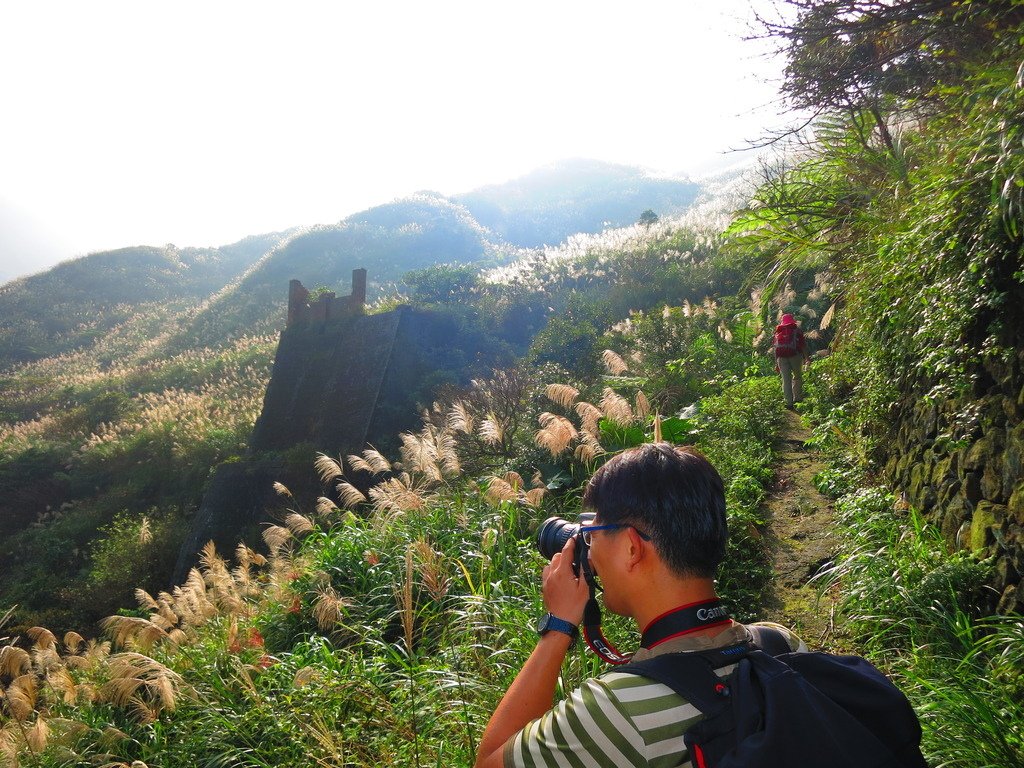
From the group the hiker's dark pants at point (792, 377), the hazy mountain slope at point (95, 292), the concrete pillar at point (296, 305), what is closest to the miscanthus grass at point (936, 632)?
the hiker's dark pants at point (792, 377)

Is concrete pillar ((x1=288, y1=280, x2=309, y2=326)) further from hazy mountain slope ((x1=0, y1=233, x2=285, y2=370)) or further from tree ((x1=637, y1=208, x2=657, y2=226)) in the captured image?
hazy mountain slope ((x1=0, y1=233, x2=285, y2=370))

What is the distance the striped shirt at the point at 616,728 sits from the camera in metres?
1.21

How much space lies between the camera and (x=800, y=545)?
417 centimetres

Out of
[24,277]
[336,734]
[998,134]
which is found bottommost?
[336,734]

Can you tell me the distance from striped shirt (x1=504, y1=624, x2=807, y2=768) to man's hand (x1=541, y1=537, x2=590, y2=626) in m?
0.22

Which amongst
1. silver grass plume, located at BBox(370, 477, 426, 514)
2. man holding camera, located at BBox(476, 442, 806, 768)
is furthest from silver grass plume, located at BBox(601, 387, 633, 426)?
man holding camera, located at BBox(476, 442, 806, 768)

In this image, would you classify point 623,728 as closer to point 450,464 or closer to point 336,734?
point 336,734

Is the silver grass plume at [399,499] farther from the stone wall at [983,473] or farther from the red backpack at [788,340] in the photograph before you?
the red backpack at [788,340]

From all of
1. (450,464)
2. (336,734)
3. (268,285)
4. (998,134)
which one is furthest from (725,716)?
(268,285)

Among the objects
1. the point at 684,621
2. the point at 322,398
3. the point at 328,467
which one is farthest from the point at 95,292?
the point at 684,621

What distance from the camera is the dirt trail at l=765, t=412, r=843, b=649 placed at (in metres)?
3.40

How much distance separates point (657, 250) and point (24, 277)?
48582mm

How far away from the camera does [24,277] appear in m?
45.0

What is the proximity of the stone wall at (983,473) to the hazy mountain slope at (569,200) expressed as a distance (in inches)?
1859
